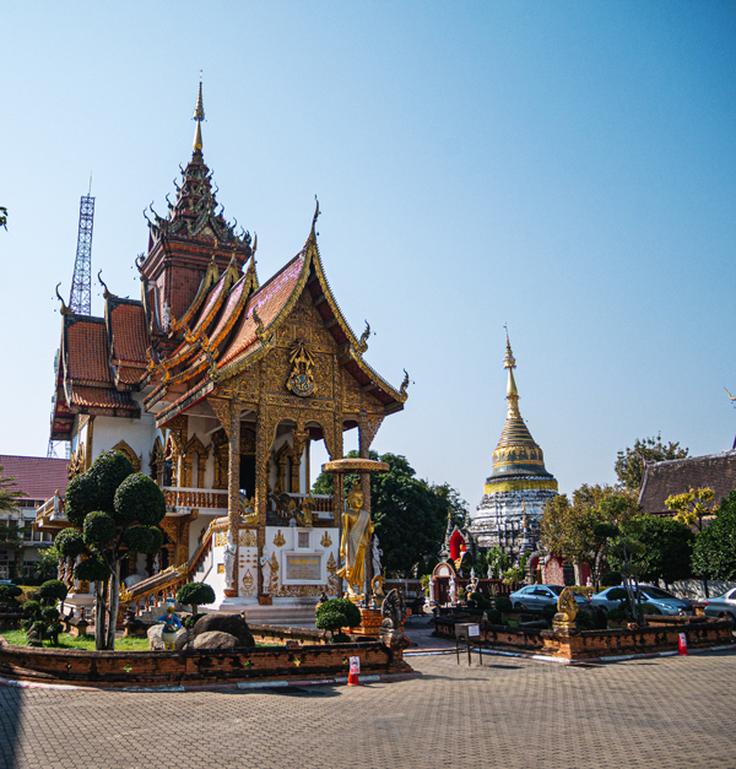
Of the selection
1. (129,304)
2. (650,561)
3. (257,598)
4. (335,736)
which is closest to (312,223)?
(257,598)

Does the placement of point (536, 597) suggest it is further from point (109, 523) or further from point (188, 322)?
point (109, 523)

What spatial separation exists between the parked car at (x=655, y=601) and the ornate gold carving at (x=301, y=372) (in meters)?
9.62

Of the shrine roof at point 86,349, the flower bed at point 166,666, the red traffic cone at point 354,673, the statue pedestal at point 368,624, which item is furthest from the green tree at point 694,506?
the flower bed at point 166,666

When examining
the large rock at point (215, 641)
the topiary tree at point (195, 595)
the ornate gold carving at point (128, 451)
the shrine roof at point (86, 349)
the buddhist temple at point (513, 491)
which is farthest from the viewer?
the buddhist temple at point (513, 491)

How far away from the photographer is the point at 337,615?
43.1 ft

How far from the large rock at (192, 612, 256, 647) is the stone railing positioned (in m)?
9.66

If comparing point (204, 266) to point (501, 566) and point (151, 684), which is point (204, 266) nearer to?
point (151, 684)

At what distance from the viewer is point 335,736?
294 inches

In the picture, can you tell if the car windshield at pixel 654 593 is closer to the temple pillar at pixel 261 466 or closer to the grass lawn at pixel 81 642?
the temple pillar at pixel 261 466

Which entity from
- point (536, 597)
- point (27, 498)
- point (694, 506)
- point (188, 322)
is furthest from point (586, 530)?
point (27, 498)

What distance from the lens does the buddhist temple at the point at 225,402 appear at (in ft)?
62.7

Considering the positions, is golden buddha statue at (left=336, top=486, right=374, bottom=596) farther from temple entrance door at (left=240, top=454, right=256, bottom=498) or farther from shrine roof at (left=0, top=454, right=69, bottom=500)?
shrine roof at (left=0, top=454, right=69, bottom=500)

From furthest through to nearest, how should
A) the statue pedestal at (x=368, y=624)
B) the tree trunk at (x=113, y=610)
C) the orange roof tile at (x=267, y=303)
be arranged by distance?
the orange roof tile at (x=267, y=303), the statue pedestal at (x=368, y=624), the tree trunk at (x=113, y=610)

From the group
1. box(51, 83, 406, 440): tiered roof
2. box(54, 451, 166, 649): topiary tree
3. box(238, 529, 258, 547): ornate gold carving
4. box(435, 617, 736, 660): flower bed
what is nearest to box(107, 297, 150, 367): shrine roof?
box(51, 83, 406, 440): tiered roof
